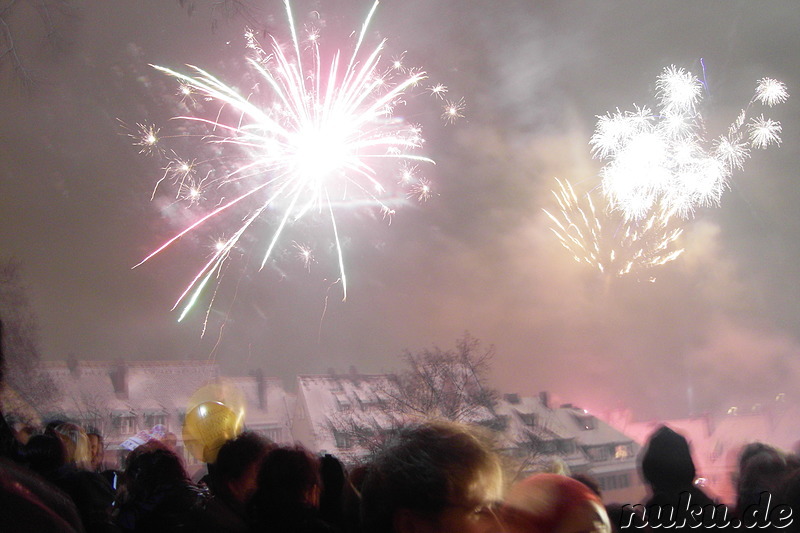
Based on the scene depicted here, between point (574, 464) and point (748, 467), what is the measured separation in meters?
15.4

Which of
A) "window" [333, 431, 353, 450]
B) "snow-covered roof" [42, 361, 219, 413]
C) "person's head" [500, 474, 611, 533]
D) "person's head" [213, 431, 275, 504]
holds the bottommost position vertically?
"person's head" [500, 474, 611, 533]

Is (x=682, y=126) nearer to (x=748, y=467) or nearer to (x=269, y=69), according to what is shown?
(x=269, y=69)

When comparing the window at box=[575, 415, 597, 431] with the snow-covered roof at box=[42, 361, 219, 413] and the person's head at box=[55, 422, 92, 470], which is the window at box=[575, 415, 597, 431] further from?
the person's head at box=[55, 422, 92, 470]

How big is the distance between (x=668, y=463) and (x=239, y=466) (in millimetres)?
1874

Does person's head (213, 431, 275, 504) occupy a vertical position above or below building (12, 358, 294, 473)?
below

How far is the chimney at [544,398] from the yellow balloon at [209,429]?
17.3 meters

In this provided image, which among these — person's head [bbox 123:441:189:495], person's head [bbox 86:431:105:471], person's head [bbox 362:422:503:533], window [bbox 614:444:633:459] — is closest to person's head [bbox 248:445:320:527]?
person's head [bbox 123:441:189:495]

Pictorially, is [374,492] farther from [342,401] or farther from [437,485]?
[342,401]

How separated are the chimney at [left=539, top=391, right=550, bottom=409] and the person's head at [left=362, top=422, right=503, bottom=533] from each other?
1911cm

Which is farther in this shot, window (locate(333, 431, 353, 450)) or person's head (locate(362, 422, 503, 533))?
window (locate(333, 431, 353, 450))

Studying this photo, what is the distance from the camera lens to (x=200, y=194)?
11.9 metres

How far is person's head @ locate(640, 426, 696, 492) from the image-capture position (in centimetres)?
264

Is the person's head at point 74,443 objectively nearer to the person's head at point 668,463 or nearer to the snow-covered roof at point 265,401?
the person's head at point 668,463

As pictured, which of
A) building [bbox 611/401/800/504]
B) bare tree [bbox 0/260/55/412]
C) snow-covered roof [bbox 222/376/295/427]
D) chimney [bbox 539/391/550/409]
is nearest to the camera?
bare tree [bbox 0/260/55/412]
